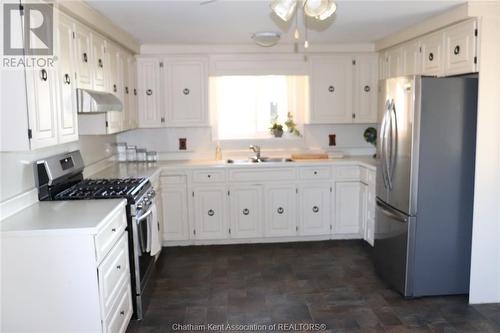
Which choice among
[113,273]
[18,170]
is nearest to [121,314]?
[113,273]

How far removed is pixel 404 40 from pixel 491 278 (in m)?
2.28

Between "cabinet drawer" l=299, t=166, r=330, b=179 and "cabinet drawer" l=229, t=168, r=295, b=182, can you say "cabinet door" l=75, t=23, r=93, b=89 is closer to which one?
"cabinet drawer" l=229, t=168, r=295, b=182

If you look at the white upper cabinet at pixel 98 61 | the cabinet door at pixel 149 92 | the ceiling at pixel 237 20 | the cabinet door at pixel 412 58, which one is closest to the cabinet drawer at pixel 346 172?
the cabinet door at pixel 412 58

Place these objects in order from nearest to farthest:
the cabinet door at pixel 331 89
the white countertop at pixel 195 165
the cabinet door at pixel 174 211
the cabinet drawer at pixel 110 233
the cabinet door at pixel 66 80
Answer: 1. the cabinet drawer at pixel 110 233
2. the cabinet door at pixel 66 80
3. the white countertop at pixel 195 165
4. the cabinet door at pixel 174 211
5. the cabinet door at pixel 331 89

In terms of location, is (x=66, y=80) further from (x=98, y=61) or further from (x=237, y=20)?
(x=237, y=20)

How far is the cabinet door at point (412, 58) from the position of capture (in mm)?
4023

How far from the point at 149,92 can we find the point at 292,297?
2.76 m

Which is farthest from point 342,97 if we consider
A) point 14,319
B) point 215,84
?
point 14,319

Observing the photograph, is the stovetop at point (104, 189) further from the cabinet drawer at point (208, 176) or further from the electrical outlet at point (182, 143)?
the electrical outlet at point (182, 143)

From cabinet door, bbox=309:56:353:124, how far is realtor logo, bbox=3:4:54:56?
3166 mm

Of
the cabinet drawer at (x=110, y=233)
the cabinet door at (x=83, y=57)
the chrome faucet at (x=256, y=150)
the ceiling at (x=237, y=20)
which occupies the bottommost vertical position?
the cabinet drawer at (x=110, y=233)

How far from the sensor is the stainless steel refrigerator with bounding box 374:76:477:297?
10.6 ft

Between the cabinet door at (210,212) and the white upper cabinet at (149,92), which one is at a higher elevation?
the white upper cabinet at (149,92)

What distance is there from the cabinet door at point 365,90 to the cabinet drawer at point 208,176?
1.72m
